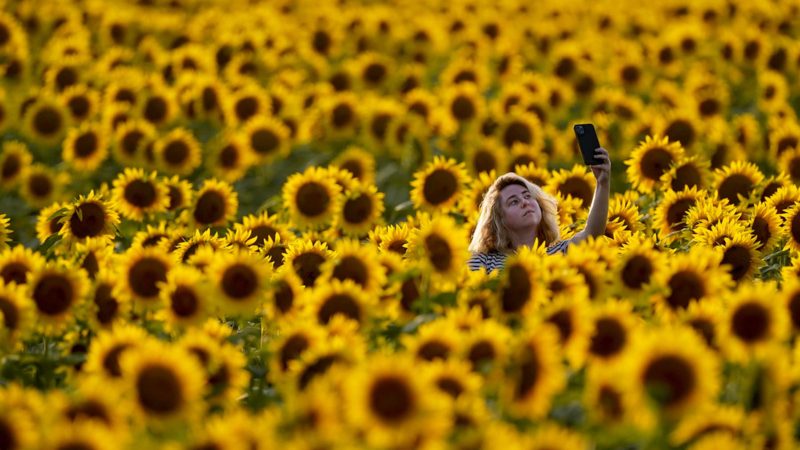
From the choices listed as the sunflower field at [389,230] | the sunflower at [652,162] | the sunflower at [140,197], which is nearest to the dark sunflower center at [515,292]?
the sunflower field at [389,230]

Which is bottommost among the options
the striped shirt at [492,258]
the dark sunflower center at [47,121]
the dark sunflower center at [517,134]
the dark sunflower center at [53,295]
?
the dark sunflower center at [53,295]

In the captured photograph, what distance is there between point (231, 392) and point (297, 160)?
795cm

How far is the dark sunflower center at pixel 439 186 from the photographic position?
9938 millimetres

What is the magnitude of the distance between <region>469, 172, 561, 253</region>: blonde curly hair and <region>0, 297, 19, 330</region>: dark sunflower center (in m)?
3.42

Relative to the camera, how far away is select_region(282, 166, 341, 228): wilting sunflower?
31.6 ft

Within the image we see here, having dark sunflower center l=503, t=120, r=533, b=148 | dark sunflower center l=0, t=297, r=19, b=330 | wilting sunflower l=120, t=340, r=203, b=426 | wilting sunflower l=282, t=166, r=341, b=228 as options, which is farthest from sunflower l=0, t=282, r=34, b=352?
dark sunflower center l=503, t=120, r=533, b=148

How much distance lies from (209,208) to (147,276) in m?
2.64

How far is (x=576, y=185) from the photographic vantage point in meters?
9.90

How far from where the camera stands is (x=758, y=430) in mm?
4871

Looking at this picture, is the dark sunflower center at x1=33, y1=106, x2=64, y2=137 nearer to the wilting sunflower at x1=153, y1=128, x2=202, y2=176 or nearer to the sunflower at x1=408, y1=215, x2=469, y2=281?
the wilting sunflower at x1=153, y1=128, x2=202, y2=176

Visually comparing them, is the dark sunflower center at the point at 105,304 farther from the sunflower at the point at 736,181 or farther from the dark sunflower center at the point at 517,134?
the dark sunflower center at the point at 517,134

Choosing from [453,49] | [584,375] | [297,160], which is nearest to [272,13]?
[453,49]

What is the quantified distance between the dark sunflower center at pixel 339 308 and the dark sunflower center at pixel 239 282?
0.71 meters

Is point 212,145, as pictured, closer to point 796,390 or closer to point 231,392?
point 231,392
